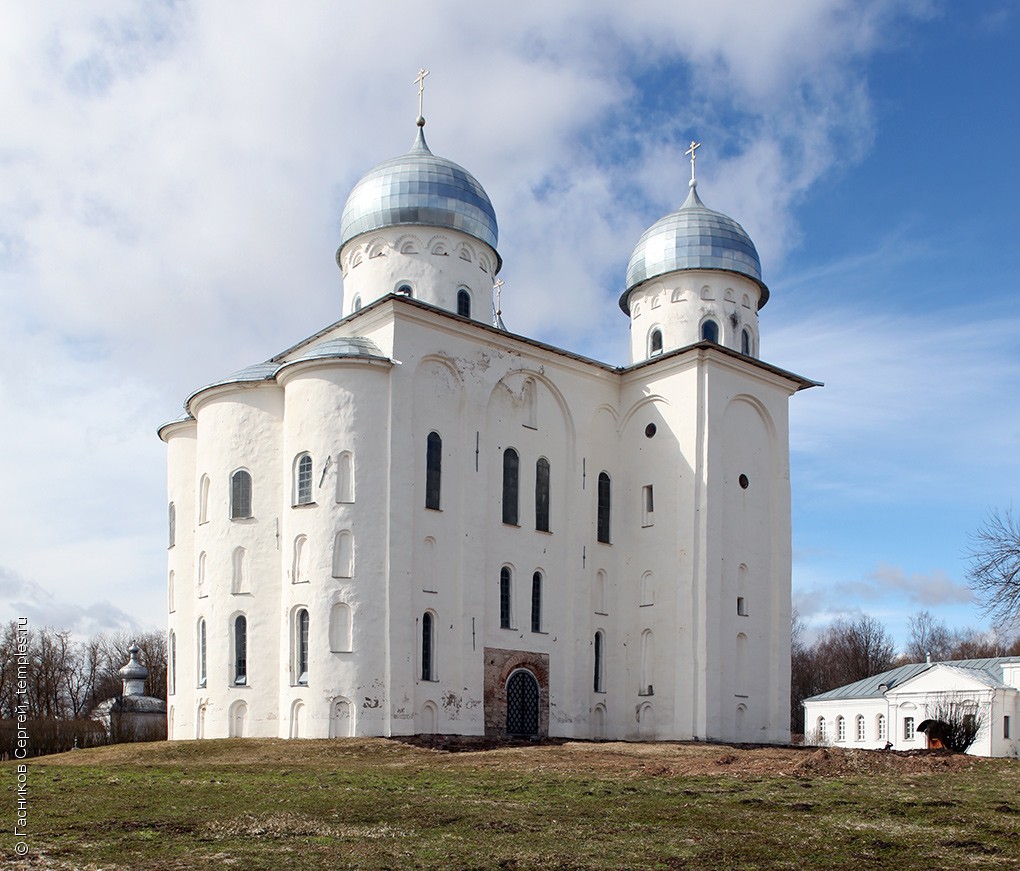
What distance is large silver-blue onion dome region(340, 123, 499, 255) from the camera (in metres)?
34.1

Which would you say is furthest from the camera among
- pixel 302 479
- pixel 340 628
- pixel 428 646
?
pixel 302 479

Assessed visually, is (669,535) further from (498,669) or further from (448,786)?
(448,786)

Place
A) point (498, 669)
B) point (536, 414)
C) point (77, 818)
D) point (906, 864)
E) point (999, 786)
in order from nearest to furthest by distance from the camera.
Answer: point (906, 864) < point (77, 818) < point (999, 786) < point (498, 669) < point (536, 414)

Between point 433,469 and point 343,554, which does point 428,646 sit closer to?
point 343,554

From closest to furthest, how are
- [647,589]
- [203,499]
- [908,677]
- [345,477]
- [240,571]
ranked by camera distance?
[345,477] < [240,571] < [203,499] < [647,589] < [908,677]

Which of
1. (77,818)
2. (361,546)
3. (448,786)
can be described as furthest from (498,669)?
(77,818)

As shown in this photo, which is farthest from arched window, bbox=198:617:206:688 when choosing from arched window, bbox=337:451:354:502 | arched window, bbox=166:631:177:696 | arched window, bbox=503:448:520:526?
arched window, bbox=503:448:520:526

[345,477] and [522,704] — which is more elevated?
[345,477]

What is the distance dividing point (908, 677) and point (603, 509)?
1154 inches

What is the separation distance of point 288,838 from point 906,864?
6014 millimetres

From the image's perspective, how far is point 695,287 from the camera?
3659cm

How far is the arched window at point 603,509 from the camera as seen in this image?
3356 centimetres

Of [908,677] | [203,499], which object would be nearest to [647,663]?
[203,499]

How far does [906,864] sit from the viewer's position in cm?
1049
